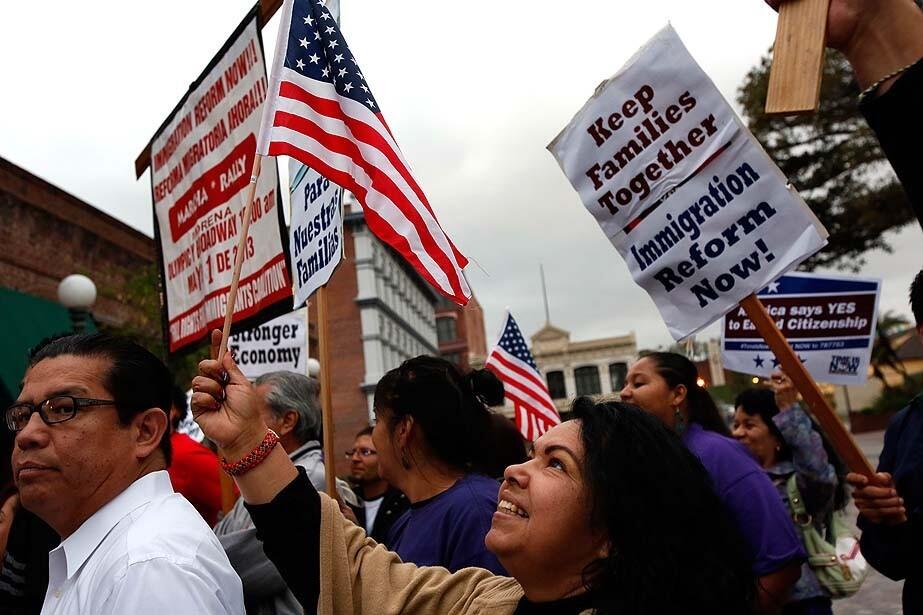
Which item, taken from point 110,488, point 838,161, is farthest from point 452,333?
point 110,488

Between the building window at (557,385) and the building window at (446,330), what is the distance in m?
19.0

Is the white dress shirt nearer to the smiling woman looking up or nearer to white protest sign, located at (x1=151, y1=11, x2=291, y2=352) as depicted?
the smiling woman looking up

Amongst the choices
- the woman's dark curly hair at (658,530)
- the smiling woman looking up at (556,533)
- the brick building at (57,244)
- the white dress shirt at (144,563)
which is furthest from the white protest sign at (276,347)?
the brick building at (57,244)

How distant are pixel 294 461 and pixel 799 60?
3338 millimetres

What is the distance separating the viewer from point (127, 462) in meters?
2.28

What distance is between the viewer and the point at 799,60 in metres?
1.47

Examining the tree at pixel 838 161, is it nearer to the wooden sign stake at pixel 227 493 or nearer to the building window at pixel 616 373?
the wooden sign stake at pixel 227 493

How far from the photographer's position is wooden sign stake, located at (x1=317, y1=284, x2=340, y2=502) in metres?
3.09

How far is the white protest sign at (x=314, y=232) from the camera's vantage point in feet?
11.3

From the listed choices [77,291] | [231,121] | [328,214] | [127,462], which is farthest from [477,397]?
[77,291]

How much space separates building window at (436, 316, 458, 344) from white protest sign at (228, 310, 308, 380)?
62.1 meters

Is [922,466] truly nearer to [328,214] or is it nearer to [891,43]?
[891,43]

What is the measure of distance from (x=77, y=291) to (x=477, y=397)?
6.26 meters

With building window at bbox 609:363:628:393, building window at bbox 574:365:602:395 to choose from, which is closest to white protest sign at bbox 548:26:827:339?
building window at bbox 574:365:602:395
